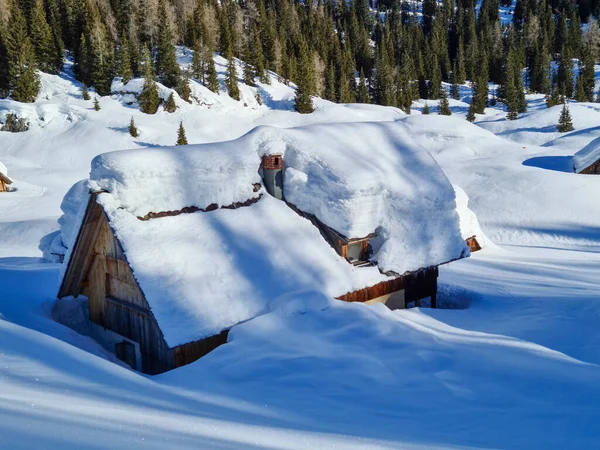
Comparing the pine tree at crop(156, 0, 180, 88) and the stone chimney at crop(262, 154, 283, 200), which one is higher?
the pine tree at crop(156, 0, 180, 88)

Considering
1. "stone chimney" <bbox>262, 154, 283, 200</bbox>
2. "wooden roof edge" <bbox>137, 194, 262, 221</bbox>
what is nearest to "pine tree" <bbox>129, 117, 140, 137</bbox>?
"stone chimney" <bbox>262, 154, 283, 200</bbox>

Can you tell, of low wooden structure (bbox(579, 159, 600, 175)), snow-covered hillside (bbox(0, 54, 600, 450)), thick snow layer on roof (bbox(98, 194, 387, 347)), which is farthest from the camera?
low wooden structure (bbox(579, 159, 600, 175))

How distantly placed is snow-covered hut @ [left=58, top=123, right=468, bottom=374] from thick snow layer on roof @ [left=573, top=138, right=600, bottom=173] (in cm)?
2722

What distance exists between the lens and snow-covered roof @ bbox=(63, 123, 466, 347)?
9695 millimetres

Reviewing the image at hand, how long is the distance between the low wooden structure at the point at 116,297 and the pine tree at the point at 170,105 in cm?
4077

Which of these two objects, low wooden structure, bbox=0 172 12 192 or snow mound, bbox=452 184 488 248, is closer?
snow mound, bbox=452 184 488 248

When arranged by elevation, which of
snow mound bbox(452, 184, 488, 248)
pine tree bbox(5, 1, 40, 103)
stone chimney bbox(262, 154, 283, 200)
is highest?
pine tree bbox(5, 1, 40, 103)

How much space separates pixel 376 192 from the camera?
40.0ft

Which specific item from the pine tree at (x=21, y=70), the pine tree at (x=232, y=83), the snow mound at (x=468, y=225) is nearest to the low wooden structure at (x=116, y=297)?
the snow mound at (x=468, y=225)

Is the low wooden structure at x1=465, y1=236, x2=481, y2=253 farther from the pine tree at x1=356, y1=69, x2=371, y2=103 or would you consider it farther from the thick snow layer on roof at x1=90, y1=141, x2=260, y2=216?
the pine tree at x1=356, y1=69, x2=371, y2=103

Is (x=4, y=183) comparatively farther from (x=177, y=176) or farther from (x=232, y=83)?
(x=177, y=176)

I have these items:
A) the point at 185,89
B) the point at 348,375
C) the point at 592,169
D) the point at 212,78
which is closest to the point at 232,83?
the point at 212,78

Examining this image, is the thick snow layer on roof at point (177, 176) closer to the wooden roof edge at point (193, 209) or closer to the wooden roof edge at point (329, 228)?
the wooden roof edge at point (193, 209)

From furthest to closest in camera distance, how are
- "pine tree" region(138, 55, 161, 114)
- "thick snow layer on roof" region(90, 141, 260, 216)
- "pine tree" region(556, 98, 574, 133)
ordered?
"pine tree" region(556, 98, 574, 133)
"pine tree" region(138, 55, 161, 114)
"thick snow layer on roof" region(90, 141, 260, 216)
